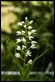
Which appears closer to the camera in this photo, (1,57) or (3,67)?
(3,67)

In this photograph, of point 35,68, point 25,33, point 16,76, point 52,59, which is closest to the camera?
point 25,33

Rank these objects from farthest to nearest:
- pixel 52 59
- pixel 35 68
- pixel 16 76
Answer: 1. pixel 52 59
2. pixel 35 68
3. pixel 16 76

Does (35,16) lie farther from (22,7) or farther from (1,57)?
(1,57)

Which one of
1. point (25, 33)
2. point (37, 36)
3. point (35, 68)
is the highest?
point (25, 33)

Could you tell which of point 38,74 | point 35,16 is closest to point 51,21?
point 35,16

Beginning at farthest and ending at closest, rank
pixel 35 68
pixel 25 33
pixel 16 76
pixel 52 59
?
1. pixel 52 59
2. pixel 35 68
3. pixel 16 76
4. pixel 25 33

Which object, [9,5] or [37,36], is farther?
[9,5]

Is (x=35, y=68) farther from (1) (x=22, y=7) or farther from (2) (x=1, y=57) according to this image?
(1) (x=22, y=7)

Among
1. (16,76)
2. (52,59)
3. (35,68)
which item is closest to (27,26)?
(16,76)

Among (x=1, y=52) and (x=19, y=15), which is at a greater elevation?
(x=19, y=15)
